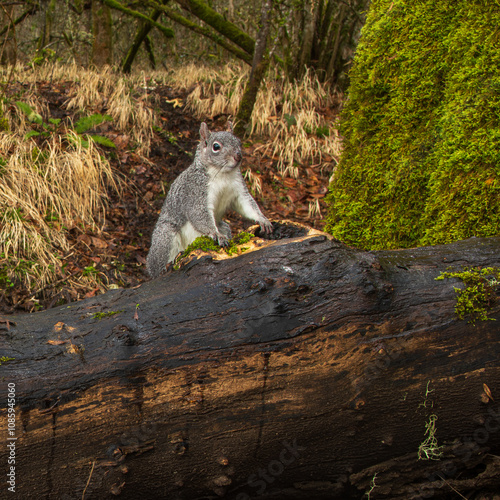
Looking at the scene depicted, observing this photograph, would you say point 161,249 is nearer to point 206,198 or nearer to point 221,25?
point 206,198

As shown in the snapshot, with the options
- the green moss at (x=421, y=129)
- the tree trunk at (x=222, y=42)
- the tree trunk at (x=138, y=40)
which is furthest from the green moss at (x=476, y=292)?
the tree trunk at (x=138, y=40)

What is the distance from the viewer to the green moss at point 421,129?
3.13 metres

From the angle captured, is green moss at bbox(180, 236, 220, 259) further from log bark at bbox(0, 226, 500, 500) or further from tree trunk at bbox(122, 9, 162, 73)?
tree trunk at bbox(122, 9, 162, 73)

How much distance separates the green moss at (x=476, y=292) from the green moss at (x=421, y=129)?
89 cm

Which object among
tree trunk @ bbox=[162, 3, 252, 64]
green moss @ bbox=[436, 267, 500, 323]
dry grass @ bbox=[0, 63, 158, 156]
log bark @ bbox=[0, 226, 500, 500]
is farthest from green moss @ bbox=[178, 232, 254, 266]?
tree trunk @ bbox=[162, 3, 252, 64]

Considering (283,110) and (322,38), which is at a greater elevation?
(322,38)

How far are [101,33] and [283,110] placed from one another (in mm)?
5432

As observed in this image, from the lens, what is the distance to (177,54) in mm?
14031

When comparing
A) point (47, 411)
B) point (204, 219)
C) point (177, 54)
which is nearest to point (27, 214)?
point (204, 219)

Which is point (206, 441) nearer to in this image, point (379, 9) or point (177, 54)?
point (379, 9)

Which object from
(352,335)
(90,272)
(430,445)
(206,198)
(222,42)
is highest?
(222,42)

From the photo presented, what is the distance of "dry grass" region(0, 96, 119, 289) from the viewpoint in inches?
211

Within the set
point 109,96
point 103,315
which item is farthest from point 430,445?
point 109,96

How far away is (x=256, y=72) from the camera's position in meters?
7.84
